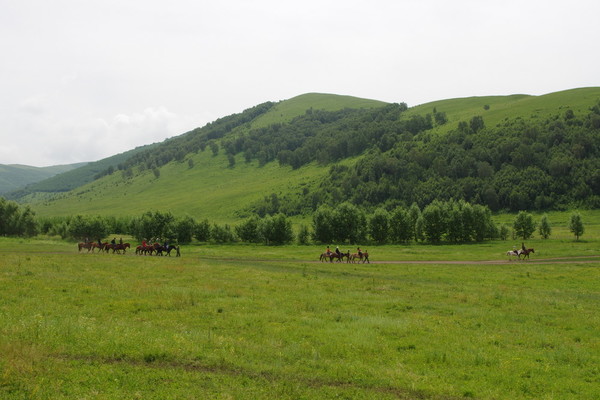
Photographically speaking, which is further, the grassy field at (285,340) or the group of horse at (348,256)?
the group of horse at (348,256)

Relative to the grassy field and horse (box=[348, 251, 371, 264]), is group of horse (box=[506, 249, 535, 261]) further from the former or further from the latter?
the grassy field

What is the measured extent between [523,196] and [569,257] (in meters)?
122

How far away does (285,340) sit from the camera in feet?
56.6

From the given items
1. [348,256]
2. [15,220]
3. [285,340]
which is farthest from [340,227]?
[15,220]

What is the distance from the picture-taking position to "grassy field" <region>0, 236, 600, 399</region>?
40.9 ft

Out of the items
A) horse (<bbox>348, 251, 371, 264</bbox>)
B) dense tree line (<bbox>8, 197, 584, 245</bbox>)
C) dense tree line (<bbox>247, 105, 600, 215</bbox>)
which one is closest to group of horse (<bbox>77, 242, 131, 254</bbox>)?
horse (<bbox>348, 251, 371, 264</bbox>)

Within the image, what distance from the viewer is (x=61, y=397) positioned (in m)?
10.7

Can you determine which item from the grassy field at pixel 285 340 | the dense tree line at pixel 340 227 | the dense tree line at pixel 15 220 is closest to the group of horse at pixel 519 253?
the grassy field at pixel 285 340

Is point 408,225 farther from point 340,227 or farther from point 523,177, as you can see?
point 523,177

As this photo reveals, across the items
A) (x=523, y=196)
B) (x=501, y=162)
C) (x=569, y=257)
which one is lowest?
(x=569, y=257)

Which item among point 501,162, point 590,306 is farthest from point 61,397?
point 501,162

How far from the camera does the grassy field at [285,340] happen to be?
12477 mm

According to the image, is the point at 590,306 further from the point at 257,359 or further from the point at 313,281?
the point at 257,359

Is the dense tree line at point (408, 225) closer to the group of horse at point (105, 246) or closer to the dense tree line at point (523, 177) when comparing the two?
the group of horse at point (105, 246)
